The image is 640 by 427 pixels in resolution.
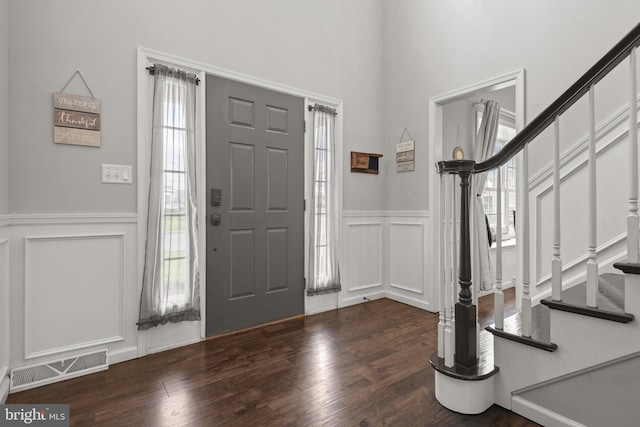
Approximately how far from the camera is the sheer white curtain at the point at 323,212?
320 cm

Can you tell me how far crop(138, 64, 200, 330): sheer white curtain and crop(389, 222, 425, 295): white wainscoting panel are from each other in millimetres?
2172

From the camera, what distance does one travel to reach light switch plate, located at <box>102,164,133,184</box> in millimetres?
2203

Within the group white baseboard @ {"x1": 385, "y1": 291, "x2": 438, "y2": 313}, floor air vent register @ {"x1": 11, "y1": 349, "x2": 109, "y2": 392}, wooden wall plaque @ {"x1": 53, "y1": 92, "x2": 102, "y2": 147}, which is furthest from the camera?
white baseboard @ {"x1": 385, "y1": 291, "x2": 438, "y2": 313}

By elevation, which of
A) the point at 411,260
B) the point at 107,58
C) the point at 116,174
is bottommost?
the point at 411,260

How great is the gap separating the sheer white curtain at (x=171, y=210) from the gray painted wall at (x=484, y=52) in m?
2.25

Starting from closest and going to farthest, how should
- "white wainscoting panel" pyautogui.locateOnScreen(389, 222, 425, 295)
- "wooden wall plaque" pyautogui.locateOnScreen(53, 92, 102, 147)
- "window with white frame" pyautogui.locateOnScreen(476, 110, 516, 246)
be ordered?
1. "wooden wall plaque" pyautogui.locateOnScreen(53, 92, 102, 147)
2. "white wainscoting panel" pyautogui.locateOnScreen(389, 222, 425, 295)
3. "window with white frame" pyautogui.locateOnScreen(476, 110, 516, 246)

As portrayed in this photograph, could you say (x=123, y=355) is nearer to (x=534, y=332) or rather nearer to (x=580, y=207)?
(x=534, y=332)

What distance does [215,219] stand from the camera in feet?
8.61

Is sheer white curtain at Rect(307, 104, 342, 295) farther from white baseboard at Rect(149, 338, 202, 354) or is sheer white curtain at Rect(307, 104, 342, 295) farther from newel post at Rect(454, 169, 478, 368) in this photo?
newel post at Rect(454, 169, 478, 368)

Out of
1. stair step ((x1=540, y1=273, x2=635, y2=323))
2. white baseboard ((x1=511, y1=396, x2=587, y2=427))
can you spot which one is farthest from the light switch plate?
white baseboard ((x1=511, y1=396, x2=587, y2=427))

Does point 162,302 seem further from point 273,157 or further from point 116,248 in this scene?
point 273,157

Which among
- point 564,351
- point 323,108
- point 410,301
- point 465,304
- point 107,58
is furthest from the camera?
point 410,301

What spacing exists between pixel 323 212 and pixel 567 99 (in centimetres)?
217

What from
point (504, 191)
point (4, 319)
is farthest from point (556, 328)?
point (504, 191)
